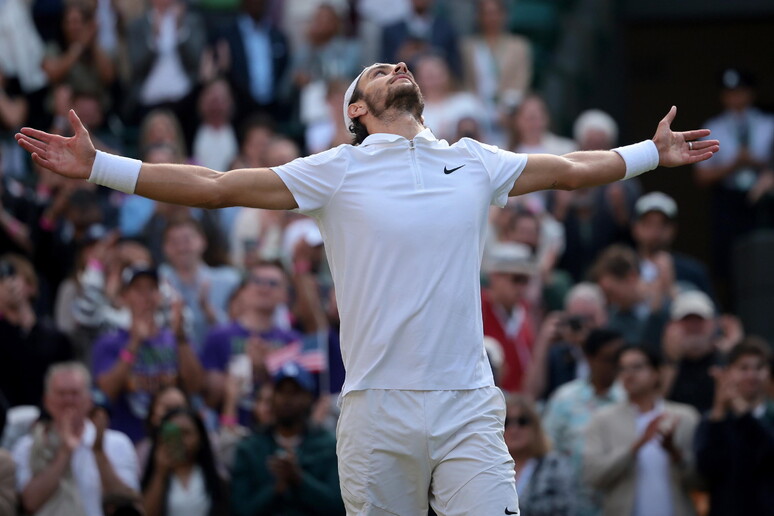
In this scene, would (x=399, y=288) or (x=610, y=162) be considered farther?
(x=610, y=162)

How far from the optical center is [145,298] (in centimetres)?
1047

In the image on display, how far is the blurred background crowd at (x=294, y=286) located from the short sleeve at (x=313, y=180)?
10.7ft

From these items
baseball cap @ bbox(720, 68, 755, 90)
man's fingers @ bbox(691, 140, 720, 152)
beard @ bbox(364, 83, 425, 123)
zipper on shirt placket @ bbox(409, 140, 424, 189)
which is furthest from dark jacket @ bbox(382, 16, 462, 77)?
zipper on shirt placket @ bbox(409, 140, 424, 189)

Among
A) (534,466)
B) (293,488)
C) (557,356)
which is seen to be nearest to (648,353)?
(557,356)

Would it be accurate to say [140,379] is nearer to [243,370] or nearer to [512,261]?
[243,370]

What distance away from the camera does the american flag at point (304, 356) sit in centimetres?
1033

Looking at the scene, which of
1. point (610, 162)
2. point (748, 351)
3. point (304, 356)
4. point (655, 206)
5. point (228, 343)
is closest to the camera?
point (610, 162)

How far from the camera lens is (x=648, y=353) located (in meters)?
10.2

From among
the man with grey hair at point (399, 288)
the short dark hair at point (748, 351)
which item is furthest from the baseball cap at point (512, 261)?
the man with grey hair at point (399, 288)

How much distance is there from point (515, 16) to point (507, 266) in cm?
595

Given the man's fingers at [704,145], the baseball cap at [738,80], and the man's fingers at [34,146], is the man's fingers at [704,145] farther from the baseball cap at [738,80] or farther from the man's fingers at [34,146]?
the baseball cap at [738,80]

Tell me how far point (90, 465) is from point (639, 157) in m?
4.19

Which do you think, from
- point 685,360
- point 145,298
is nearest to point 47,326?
point 145,298

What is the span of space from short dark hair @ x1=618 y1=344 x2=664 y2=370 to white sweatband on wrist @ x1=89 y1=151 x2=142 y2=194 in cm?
475
